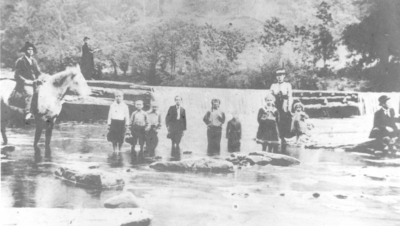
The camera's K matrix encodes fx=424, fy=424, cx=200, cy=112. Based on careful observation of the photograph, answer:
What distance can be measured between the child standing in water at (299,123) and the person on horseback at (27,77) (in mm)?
3651


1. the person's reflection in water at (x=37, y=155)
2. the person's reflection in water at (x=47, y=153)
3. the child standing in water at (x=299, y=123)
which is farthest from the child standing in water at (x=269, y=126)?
the person's reflection in water at (x=37, y=155)

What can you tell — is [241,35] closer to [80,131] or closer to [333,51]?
[333,51]

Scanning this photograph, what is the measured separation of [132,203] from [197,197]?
0.84m

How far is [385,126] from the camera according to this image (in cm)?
592

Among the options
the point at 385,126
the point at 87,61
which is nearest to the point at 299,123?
the point at 385,126

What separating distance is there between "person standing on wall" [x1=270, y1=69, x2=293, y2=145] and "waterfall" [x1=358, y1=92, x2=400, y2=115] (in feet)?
3.31

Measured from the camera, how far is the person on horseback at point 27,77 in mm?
6000

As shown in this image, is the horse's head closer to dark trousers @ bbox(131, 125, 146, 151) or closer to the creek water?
the creek water

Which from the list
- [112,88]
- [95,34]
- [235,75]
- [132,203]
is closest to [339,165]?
[235,75]

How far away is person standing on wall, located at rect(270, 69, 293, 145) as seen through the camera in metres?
5.96

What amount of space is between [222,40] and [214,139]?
141 centimetres

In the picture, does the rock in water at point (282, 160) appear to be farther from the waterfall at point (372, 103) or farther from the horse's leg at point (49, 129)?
the horse's leg at point (49, 129)

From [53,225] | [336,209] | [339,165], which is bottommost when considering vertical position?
[53,225]

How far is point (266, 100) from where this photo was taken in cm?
597
